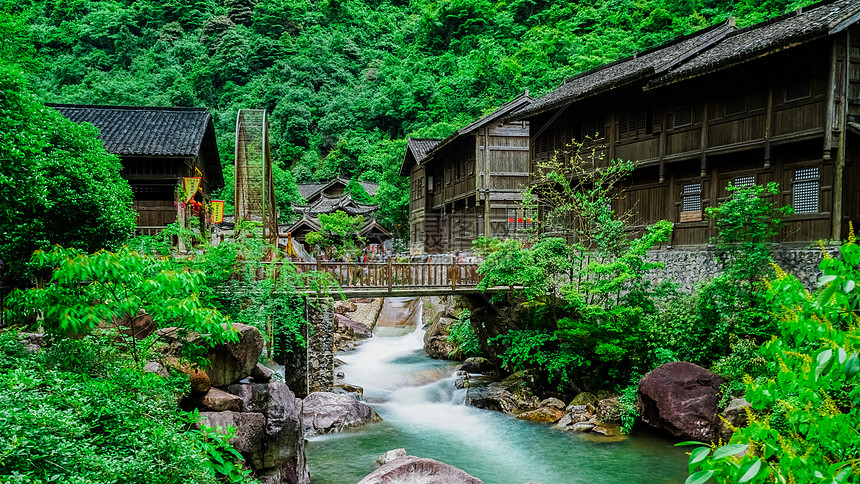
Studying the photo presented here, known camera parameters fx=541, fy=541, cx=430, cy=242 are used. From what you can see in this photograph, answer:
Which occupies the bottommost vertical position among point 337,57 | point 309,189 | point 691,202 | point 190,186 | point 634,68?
point 691,202

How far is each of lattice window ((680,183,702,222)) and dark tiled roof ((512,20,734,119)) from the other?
377 cm

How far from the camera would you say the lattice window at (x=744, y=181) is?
1542cm

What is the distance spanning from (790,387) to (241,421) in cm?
787

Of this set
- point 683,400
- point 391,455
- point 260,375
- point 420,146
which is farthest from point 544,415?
point 420,146

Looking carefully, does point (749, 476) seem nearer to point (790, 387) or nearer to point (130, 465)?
point (790, 387)

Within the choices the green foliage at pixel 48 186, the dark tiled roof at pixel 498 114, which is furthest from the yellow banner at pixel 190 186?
the dark tiled roof at pixel 498 114

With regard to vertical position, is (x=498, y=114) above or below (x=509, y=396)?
above

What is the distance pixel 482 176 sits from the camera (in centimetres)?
2600

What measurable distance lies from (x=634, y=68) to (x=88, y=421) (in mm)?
19891

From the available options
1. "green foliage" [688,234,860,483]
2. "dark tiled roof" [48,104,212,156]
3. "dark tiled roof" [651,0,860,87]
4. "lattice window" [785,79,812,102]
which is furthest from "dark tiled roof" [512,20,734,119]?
"green foliage" [688,234,860,483]

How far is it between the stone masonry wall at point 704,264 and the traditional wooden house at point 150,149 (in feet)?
54.0

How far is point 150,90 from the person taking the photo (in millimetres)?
53188

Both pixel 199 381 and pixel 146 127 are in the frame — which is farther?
pixel 146 127

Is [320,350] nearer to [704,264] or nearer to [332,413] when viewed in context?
[332,413]
